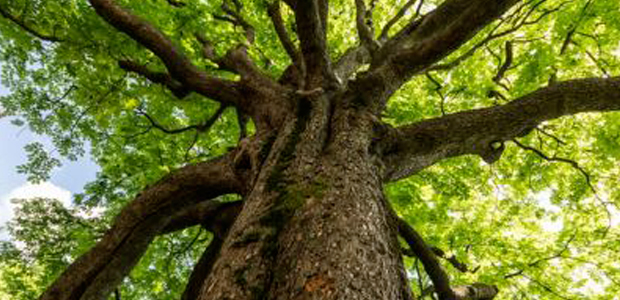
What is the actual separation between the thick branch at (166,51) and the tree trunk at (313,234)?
6.22 ft

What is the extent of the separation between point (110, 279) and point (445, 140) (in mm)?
4020

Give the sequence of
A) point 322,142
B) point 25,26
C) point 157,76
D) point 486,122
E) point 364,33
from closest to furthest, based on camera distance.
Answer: point 322,142
point 486,122
point 25,26
point 157,76
point 364,33

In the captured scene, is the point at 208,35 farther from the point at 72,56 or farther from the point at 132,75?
the point at 72,56

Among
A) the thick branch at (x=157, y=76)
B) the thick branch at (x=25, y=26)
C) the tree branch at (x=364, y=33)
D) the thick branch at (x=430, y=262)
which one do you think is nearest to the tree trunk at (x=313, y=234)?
the thick branch at (x=430, y=262)

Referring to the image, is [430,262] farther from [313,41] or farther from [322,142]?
[313,41]

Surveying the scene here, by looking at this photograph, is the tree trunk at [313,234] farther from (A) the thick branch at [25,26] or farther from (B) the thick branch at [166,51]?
(A) the thick branch at [25,26]

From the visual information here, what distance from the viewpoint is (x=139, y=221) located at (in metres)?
3.46

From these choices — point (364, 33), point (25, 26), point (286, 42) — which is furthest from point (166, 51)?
point (364, 33)

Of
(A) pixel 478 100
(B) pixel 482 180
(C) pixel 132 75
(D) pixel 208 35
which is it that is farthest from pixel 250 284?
(B) pixel 482 180

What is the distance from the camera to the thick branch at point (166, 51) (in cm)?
414

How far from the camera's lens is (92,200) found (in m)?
6.55

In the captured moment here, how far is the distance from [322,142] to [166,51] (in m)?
2.65

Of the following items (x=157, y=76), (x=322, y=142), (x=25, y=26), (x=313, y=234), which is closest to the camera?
(x=313, y=234)

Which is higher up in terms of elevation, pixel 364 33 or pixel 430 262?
pixel 364 33
